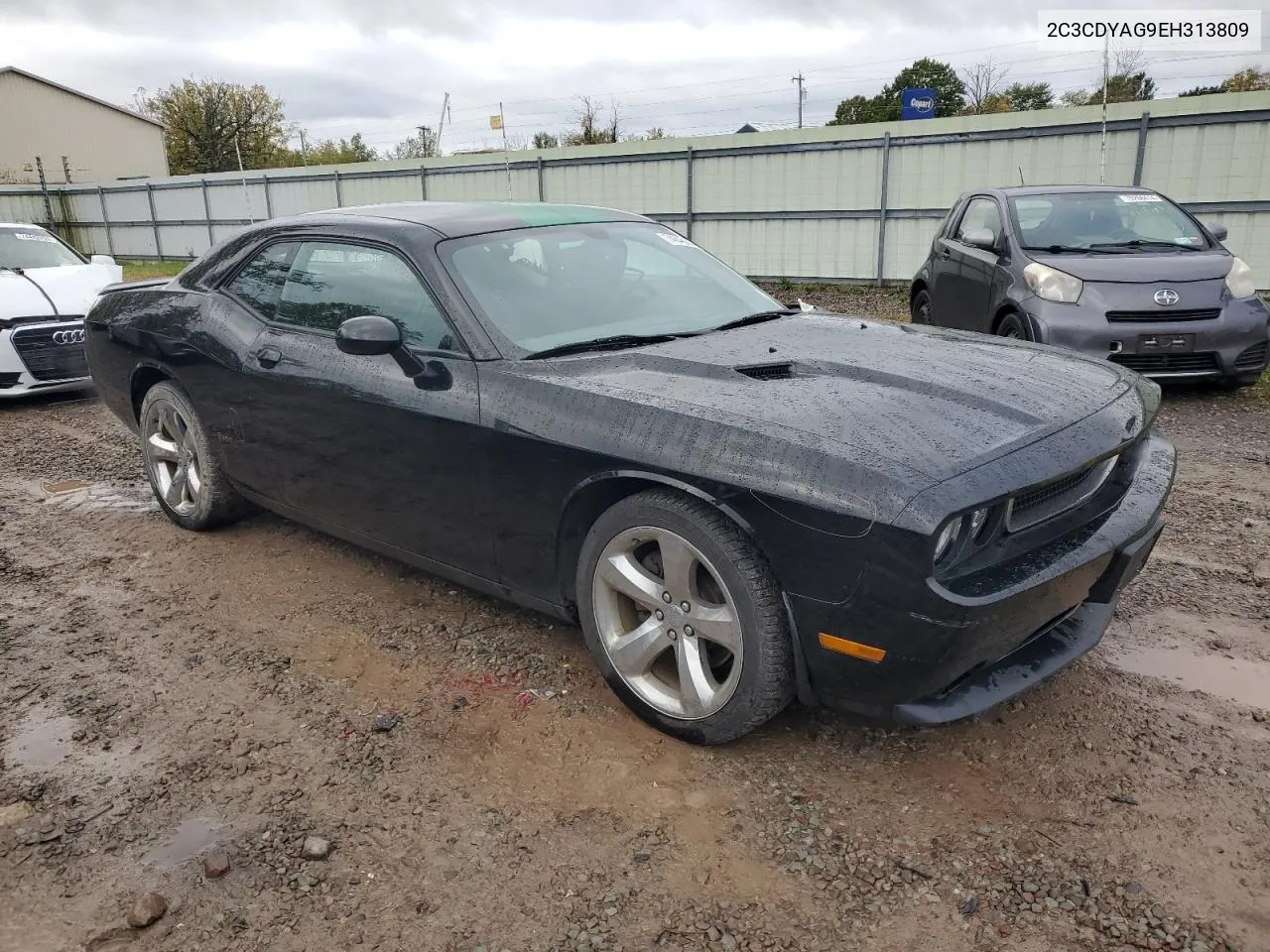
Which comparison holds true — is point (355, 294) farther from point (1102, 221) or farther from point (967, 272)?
point (1102, 221)

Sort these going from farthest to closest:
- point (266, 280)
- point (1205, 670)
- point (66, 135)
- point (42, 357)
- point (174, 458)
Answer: point (66, 135) → point (42, 357) → point (174, 458) → point (266, 280) → point (1205, 670)

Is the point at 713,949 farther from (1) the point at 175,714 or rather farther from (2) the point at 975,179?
(2) the point at 975,179

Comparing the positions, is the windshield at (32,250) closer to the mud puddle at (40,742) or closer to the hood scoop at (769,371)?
the mud puddle at (40,742)

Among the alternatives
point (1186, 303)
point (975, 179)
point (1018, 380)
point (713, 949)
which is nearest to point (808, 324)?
point (1018, 380)

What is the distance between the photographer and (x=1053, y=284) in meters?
6.93

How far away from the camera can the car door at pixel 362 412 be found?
322cm

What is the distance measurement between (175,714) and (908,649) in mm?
2319

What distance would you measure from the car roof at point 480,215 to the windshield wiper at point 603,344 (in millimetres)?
697

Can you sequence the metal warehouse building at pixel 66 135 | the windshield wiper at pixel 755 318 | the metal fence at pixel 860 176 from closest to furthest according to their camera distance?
the windshield wiper at pixel 755 318, the metal fence at pixel 860 176, the metal warehouse building at pixel 66 135

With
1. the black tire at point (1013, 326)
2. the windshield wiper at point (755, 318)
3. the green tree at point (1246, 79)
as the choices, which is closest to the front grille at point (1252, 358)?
the black tire at point (1013, 326)

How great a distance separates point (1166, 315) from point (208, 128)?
58.4 m

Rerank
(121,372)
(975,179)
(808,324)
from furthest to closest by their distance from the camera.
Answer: (975,179)
(121,372)
(808,324)

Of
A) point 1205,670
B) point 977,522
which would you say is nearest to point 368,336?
point 977,522

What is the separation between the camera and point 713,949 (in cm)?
205
